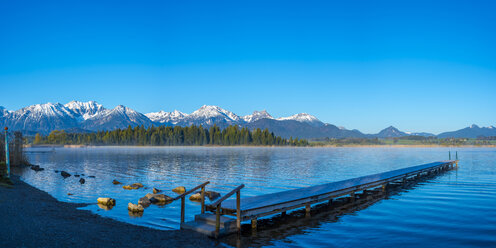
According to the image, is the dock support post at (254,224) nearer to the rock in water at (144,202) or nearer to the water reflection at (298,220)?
the water reflection at (298,220)

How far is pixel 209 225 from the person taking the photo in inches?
598

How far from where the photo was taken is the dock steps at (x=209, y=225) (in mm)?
14688

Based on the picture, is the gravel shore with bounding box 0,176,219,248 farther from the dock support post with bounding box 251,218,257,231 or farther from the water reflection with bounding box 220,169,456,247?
the dock support post with bounding box 251,218,257,231

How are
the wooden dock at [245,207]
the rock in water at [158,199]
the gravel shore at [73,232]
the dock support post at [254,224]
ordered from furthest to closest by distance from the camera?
the rock in water at [158,199] < the dock support post at [254,224] < the wooden dock at [245,207] < the gravel shore at [73,232]

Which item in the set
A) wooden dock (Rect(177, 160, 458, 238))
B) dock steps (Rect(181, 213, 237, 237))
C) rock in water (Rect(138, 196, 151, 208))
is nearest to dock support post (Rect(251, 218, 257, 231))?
wooden dock (Rect(177, 160, 458, 238))

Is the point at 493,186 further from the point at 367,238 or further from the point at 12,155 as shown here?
the point at 12,155

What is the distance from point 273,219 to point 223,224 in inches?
180

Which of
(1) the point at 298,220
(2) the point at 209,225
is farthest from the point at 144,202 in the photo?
(1) the point at 298,220

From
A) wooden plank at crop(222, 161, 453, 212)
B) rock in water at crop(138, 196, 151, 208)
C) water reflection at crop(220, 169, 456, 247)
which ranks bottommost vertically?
water reflection at crop(220, 169, 456, 247)

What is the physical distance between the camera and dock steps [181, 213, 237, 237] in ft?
→ 48.2

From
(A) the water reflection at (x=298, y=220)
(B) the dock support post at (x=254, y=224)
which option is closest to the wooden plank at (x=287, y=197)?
(B) the dock support post at (x=254, y=224)

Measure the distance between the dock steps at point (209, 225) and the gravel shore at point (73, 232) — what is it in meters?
0.30

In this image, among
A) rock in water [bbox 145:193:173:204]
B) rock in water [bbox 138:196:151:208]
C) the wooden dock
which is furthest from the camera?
rock in water [bbox 145:193:173:204]

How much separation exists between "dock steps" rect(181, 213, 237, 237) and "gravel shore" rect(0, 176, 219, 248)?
0.30 meters
